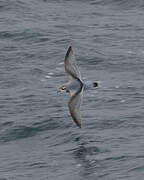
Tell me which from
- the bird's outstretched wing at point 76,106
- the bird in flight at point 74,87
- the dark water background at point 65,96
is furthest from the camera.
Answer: the dark water background at point 65,96

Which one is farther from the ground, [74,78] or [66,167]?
[74,78]

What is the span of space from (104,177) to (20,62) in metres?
12.7

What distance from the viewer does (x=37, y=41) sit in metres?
38.0

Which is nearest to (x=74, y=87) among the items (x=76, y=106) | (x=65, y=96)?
(x=76, y=106)

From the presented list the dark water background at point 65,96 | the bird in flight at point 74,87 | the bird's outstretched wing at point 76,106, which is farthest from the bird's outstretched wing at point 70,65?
the dark water background at point 65,96

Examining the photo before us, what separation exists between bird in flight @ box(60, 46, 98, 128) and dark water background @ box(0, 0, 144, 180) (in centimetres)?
194

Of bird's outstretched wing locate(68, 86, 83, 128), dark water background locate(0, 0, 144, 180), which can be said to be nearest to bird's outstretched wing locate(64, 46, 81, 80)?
bird's outstretched wing locate(68, 86, 83, 128)

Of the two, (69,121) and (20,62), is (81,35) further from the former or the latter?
(69,121)

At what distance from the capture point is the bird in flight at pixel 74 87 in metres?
24.0

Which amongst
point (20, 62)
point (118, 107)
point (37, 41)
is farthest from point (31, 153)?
point (37, 41)

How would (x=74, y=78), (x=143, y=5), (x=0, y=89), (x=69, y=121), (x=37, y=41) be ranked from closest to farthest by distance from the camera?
(x=74, y=78) → (x=69, y=121) → (x=0, y=89) → (x=37, y=41) → (x=143, y=5)

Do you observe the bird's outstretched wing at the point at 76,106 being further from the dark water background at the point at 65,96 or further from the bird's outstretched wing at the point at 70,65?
the dark water background at the point at 65,96

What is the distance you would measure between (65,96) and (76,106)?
24.2 feet

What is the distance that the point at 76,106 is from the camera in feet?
79.5
